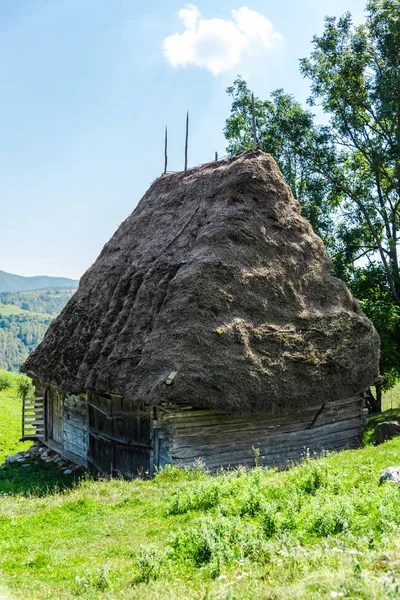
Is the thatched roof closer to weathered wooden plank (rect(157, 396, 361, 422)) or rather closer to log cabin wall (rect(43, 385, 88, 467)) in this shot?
weathered wooden plank (rect(157, 396, 361, 422))

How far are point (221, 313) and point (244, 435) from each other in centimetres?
278

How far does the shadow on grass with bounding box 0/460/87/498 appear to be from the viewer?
39.6ft

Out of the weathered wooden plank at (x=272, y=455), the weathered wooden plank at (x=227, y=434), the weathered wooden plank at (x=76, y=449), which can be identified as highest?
the weathered wooden plank at (x=227, y=434)

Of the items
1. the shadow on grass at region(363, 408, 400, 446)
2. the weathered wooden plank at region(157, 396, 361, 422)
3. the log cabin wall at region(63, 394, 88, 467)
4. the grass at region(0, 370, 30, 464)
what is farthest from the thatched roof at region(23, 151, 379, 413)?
the grass at region(0, 370, 30, 464)

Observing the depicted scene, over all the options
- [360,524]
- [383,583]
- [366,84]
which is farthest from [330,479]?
[366,84]

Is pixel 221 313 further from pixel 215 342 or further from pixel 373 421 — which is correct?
pixel 373 421

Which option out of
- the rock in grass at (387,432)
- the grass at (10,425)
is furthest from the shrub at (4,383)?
the rock in grass at (387,432)

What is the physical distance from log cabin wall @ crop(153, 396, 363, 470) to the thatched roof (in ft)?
2.69

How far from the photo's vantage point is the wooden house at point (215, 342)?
1121 cm

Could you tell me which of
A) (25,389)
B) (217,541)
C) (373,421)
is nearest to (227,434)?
(217,541)

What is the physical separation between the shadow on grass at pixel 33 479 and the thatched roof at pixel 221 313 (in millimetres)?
2272

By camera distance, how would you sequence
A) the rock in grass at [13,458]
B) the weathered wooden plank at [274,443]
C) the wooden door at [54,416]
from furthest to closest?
the wooden door at [54,416] → the rock in grass at [13,458] → the weathered wooden plank at [274,443]

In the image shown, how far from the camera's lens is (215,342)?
11.2 metres

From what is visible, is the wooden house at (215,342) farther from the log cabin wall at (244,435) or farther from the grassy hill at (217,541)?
the grassy hill at (217,541)
